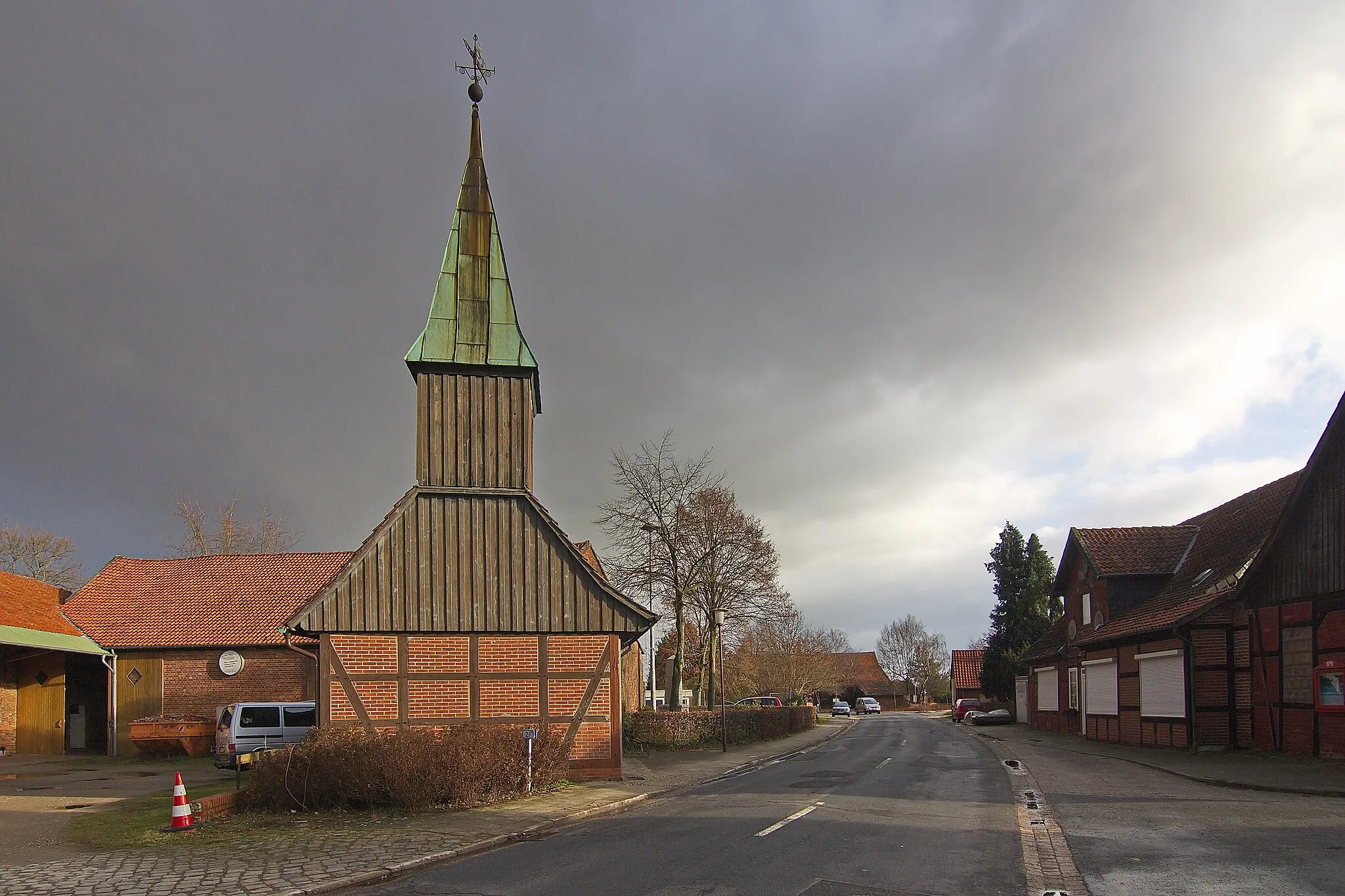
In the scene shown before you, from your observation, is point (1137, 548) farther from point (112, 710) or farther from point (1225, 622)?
point (112, 710)

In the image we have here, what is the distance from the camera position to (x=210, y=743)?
94.6 ft

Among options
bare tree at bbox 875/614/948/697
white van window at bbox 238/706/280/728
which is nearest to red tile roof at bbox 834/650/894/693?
bare tree at bbox 875/614/948/697

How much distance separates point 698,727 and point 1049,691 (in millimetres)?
17636

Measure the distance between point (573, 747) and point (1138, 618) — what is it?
19.3 metres

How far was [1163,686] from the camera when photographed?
26.8 m

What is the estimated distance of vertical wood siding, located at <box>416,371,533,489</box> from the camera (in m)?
19.3

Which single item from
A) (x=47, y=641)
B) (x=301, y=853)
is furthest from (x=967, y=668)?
(x=301, y=853)

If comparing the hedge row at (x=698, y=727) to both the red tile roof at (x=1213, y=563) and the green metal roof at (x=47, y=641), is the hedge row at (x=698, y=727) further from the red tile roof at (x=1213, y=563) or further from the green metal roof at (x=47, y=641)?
the green metal roof at (x=47, y=641)

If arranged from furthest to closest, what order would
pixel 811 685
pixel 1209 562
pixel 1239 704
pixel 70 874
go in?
pixel 811 685, pixel 1209 562, pixel 1239 704, pixel 70 874

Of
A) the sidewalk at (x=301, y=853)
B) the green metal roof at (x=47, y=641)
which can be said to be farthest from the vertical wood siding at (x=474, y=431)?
the green metal roof at (x=47, y=641)

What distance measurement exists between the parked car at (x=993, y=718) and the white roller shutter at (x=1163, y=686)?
25.4 metres

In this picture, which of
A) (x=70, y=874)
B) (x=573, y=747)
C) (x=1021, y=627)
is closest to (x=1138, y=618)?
(x=573, y=747)

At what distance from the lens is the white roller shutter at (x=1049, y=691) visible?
131 feet

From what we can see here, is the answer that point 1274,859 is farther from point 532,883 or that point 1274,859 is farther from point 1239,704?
point 1239,704
